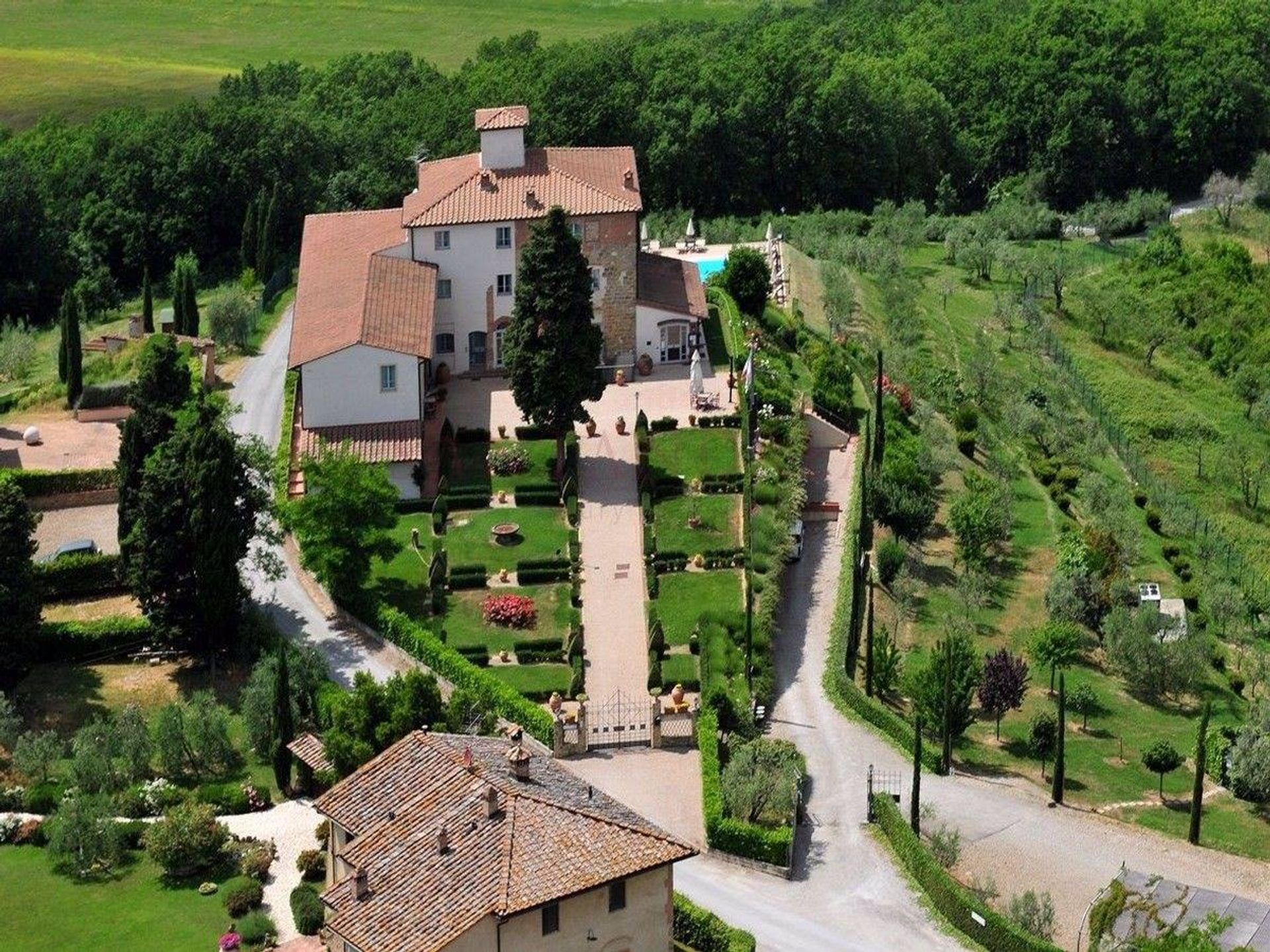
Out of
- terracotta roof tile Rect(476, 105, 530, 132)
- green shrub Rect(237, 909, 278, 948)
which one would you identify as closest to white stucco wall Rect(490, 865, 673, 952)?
green shrub Rect(237, 909, 278, 948)

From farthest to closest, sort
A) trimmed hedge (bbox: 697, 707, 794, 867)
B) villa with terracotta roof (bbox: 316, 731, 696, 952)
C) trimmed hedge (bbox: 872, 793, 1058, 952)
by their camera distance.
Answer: trimmed hedge (bbox: 697, 707, 794, 867) < trimmed hedge (bbox: 872, 793, 1058, 952) < villa with terracotta roof (bbox: 316, 731, 696, 952)

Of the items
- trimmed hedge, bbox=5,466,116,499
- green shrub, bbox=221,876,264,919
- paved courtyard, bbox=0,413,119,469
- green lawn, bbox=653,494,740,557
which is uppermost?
paved courtyard, bbox=0,413,119,469

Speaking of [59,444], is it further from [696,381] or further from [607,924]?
[607,924]

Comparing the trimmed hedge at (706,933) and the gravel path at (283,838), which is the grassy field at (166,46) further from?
the trimmed hedge at (706,933)

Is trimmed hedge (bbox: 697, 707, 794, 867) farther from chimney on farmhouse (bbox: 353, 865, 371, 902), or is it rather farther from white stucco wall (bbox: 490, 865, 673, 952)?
chimney on farmhouse (bbox: 353, 865, 371, 902)

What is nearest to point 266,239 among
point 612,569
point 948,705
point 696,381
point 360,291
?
point 360,291

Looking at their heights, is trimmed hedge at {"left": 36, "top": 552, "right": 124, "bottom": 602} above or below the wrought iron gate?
above

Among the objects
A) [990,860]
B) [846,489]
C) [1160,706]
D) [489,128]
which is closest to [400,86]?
[489,128]
